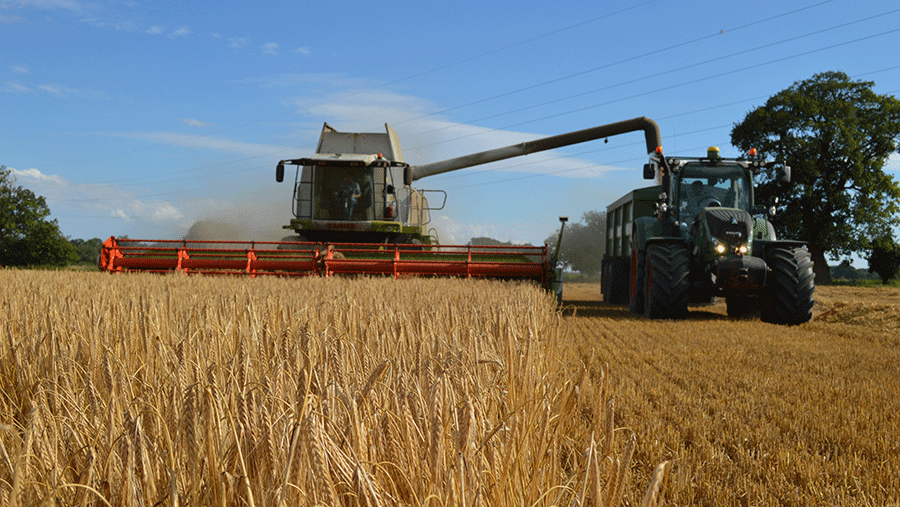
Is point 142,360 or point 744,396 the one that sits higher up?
point 142,360

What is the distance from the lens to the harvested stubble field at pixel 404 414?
4.97ft

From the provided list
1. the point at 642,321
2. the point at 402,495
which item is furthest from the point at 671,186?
the point at 402,495

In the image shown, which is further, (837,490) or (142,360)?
(142,360)

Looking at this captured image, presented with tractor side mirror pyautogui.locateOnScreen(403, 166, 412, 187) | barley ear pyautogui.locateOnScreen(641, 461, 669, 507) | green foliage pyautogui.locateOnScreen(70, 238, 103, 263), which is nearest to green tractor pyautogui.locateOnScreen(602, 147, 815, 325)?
tractor side mirror pyautogui.locateOnScreen(403, 166, 412, 187)

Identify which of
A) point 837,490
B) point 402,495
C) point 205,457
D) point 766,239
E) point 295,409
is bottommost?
point 837,490

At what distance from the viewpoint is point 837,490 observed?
9.19 ft

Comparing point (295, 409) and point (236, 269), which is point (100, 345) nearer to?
point (295, 409)

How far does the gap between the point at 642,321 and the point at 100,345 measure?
24.8ft

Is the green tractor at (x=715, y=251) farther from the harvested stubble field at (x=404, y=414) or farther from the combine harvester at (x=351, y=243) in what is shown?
the harvested stubble field at (x=404, y=414)

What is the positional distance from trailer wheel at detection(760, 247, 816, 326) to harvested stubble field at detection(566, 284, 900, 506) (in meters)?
1.13

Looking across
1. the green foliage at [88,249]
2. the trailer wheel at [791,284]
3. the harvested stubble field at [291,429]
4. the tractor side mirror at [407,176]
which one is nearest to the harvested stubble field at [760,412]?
the harvested stubble field at [291,429]

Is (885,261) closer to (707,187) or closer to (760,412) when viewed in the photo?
(707,187)

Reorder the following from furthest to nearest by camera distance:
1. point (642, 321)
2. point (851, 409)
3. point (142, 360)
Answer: point (642, 321) < point (851, 409) < point (142, 360)

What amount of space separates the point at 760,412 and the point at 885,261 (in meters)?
32.5
